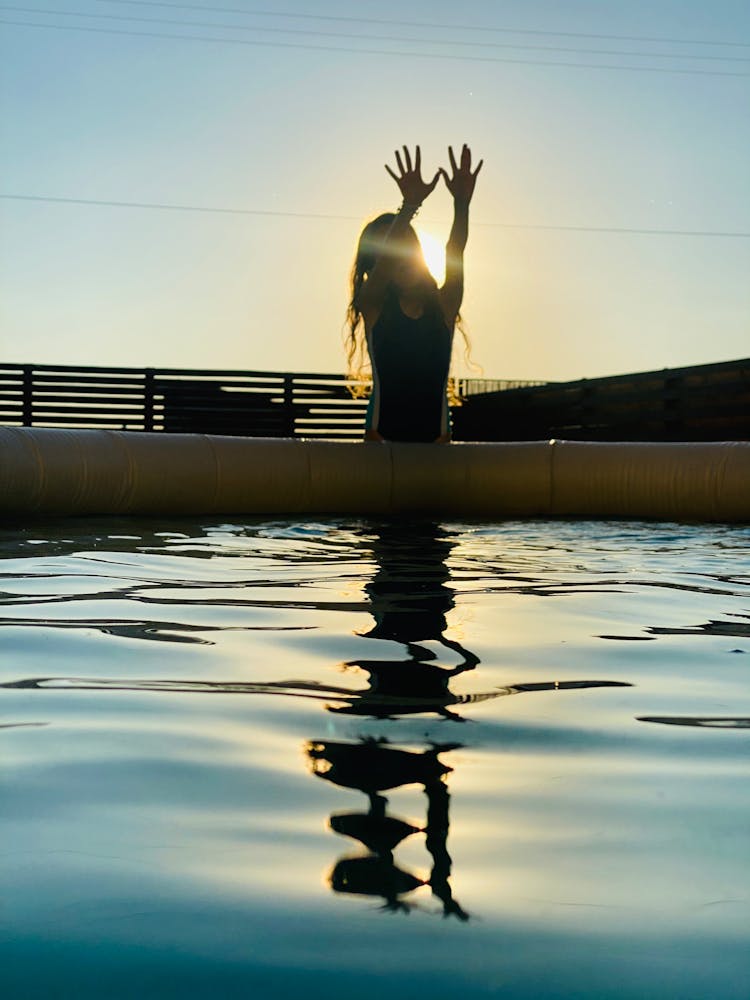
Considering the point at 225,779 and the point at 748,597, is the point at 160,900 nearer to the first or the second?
the point at 225,779

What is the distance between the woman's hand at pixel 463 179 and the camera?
6.37 meters

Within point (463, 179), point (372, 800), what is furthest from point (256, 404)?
point (372, 800)

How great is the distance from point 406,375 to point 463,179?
1.15 m

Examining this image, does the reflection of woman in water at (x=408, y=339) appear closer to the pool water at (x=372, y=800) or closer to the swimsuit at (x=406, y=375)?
the swimsuit at (x=406, y=375)

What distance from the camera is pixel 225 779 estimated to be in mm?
1238

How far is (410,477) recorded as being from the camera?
630 centimetres

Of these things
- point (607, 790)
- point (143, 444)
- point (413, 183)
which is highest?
point (413, 183)

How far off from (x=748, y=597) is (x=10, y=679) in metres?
1.88

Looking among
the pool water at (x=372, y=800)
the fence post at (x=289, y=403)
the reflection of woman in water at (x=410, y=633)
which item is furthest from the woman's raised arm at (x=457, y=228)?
the fence post at (x=289, y=403)

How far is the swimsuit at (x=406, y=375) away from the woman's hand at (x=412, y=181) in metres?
0.86

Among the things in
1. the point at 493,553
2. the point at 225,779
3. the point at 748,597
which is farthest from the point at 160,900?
the point at 493,553

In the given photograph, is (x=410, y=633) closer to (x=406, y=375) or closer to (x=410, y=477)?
(x=410, y=477)

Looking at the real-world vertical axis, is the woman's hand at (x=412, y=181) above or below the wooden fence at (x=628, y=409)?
above

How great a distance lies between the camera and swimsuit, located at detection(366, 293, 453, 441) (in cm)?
678
